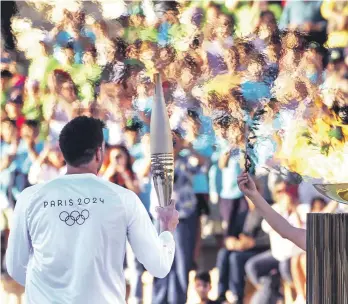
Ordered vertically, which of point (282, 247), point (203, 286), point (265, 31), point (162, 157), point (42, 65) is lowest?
point (203, 286)

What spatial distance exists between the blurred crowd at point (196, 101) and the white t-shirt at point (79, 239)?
1.78m

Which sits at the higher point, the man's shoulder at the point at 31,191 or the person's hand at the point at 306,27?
the person's hand at the point at 306,27

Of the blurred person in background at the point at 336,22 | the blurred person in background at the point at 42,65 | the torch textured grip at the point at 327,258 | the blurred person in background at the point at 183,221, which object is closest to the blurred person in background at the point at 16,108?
the blurred person in background at the point at 42,65

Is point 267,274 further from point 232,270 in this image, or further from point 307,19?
point 307,19

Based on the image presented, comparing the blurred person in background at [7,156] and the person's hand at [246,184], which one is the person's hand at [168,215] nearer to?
the person's hand at [246,184]

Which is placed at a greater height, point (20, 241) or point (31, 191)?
point (31, 191)

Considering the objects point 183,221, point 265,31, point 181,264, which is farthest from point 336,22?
point 181,264

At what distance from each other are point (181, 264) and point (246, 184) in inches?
39.9

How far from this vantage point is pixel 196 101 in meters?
3.90

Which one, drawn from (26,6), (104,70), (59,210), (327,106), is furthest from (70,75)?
(59,210)

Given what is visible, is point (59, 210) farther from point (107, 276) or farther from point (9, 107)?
point (9, 107)

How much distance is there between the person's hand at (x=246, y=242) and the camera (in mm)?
3848

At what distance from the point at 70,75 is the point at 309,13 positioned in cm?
130

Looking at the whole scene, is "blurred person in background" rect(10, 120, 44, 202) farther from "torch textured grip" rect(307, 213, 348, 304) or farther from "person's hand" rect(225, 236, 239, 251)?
"torch textured grip" rect(307, 213, 348, 304)
